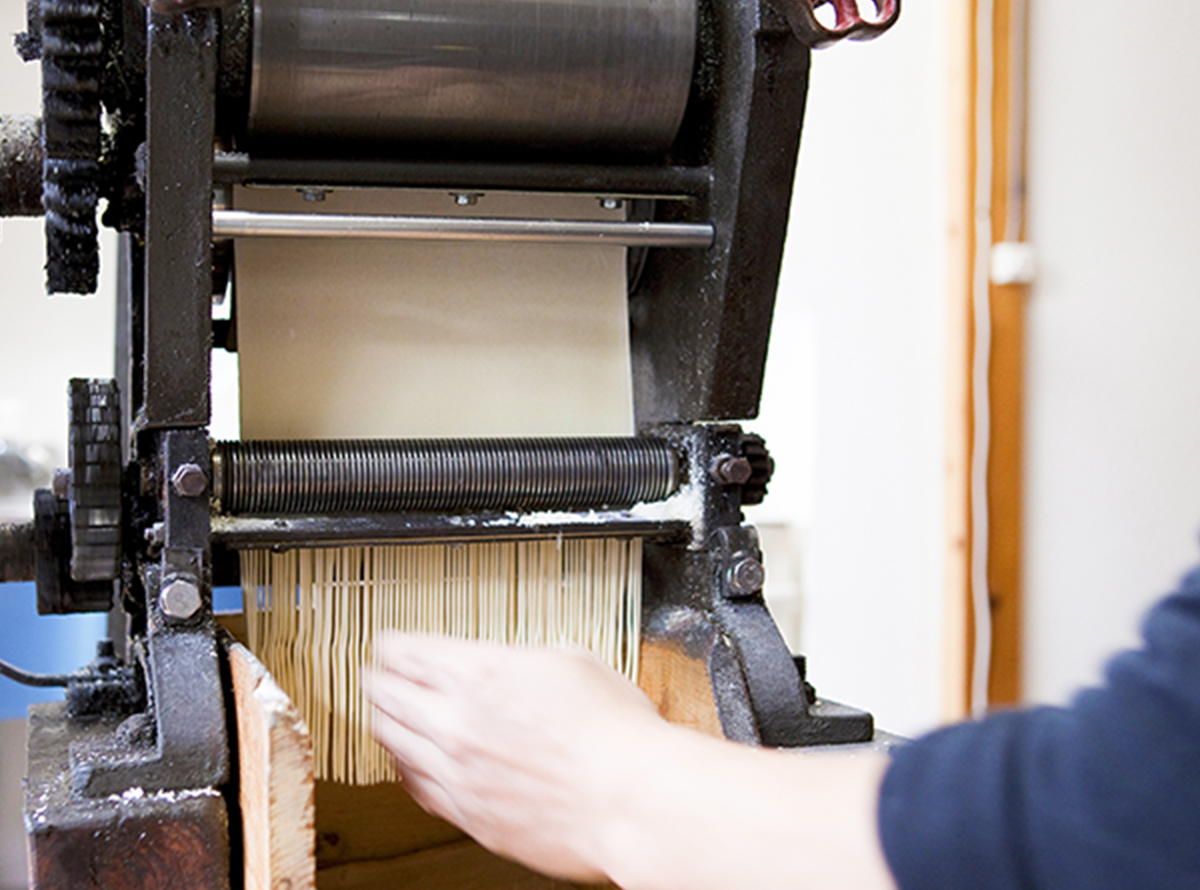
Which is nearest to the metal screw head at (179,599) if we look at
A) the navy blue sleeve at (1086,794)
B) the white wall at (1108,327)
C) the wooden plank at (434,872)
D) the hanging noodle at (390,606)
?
the hanging noodle at (390,606)

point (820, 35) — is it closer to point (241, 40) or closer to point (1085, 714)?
point (241, 40)

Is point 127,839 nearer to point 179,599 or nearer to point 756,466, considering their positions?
point 179,599

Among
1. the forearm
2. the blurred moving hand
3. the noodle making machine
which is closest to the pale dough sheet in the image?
the noodle making machine

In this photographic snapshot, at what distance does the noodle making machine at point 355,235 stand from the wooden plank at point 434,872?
0.25 meters

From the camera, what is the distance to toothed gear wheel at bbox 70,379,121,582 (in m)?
0.74

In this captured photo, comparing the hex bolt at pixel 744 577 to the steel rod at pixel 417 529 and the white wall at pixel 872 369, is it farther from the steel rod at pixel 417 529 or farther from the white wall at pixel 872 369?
the white wall at pixel 872 369

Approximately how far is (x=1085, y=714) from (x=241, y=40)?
670 millimetres

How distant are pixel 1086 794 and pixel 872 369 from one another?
1.83 m

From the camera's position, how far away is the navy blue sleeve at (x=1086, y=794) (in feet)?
0.95

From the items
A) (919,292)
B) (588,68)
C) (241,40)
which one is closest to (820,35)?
(588,68)

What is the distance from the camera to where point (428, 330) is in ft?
3.09

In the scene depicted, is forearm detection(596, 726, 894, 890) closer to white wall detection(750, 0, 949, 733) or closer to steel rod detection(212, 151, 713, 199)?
steel rod detection(212, 151, 713, 199)

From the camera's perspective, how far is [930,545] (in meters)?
2.04

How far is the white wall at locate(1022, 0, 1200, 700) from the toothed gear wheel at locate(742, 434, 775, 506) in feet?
3.59
